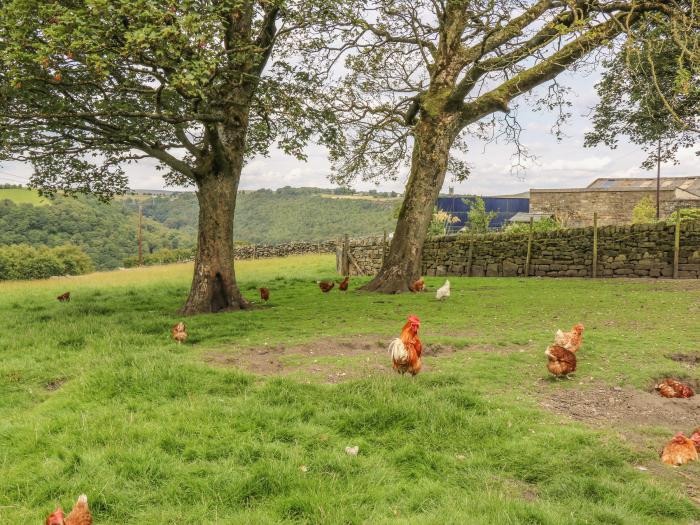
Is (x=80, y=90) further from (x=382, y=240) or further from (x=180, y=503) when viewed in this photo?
(x=382, y=240)

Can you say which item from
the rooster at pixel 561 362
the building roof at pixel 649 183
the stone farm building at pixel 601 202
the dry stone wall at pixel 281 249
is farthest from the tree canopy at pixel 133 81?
the building roof at pixel 649 183

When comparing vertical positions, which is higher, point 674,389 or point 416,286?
point 416,286

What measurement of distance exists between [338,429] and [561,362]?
3.38 meters

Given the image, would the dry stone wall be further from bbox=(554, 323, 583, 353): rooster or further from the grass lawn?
bbox=(554, 323, 583, 353): rooster

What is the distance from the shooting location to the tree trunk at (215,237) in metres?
12.6

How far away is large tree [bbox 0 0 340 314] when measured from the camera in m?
8.35

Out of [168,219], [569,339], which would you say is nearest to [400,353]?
[569,339]

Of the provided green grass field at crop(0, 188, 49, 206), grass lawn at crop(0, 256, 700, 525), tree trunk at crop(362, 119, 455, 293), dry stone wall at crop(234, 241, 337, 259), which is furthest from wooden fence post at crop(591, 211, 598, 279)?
green grass field at crop(0, 188, 49, 206)

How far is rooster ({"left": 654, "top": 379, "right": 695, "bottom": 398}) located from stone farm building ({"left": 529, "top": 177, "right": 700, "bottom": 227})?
36.4 meters

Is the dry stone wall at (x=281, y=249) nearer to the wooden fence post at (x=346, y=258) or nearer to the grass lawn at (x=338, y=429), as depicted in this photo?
the wooden fence post at (x=346, y=258)

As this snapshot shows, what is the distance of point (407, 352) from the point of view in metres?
6.12

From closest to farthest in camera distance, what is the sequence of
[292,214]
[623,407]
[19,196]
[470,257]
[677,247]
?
[623,407] → [677,247] → [470,257] → [19,196] → [292,214]

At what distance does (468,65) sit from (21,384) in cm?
1543

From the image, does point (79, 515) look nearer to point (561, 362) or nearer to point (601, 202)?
point (561, 362)
